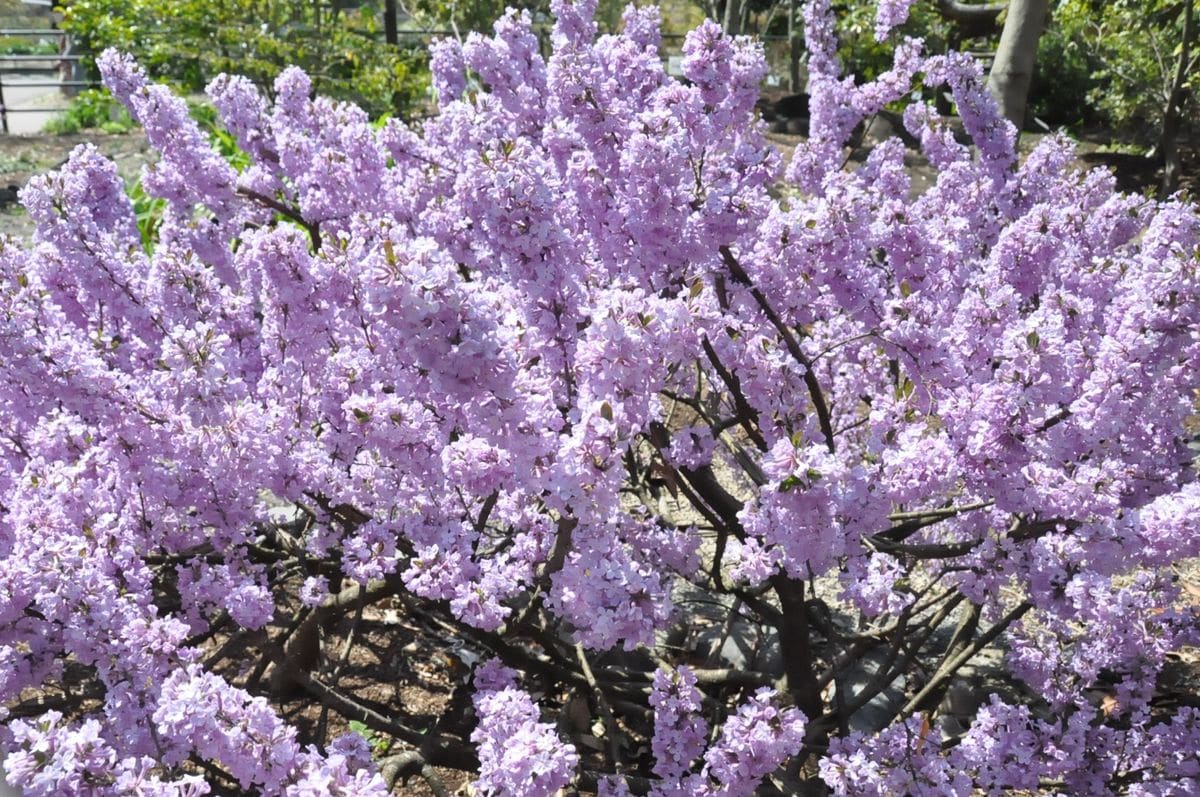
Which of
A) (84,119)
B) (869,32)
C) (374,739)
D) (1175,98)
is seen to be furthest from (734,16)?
(374,739)

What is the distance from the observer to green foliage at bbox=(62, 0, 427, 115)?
41.1 feet

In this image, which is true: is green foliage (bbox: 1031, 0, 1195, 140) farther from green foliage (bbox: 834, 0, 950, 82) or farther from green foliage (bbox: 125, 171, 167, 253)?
green foliage (bbox: 125, 171, 167, 253)

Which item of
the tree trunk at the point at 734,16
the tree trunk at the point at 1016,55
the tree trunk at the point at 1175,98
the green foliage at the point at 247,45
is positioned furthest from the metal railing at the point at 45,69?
the tree trunk at the point at 1175,98

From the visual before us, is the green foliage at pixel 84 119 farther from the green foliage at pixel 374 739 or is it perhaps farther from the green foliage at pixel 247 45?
the green foliage at pixel 374 739

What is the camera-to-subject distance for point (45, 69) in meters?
35.6

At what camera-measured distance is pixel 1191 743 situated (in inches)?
124

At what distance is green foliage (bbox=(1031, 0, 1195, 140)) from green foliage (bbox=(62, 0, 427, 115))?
759 cm

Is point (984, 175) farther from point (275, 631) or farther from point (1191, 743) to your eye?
point (275, 631)

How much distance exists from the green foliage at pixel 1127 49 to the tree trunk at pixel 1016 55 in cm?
595

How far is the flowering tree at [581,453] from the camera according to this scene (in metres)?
2.50

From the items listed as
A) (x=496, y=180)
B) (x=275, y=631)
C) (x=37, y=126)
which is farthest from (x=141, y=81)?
(x=37, y=126)

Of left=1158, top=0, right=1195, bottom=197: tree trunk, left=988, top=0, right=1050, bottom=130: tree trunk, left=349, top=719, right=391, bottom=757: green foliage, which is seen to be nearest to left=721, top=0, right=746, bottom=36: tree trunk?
left=1158, top=0, right=1195, bottom=197: tree trunk

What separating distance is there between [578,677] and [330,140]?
2436mm

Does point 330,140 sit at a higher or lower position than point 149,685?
higher
